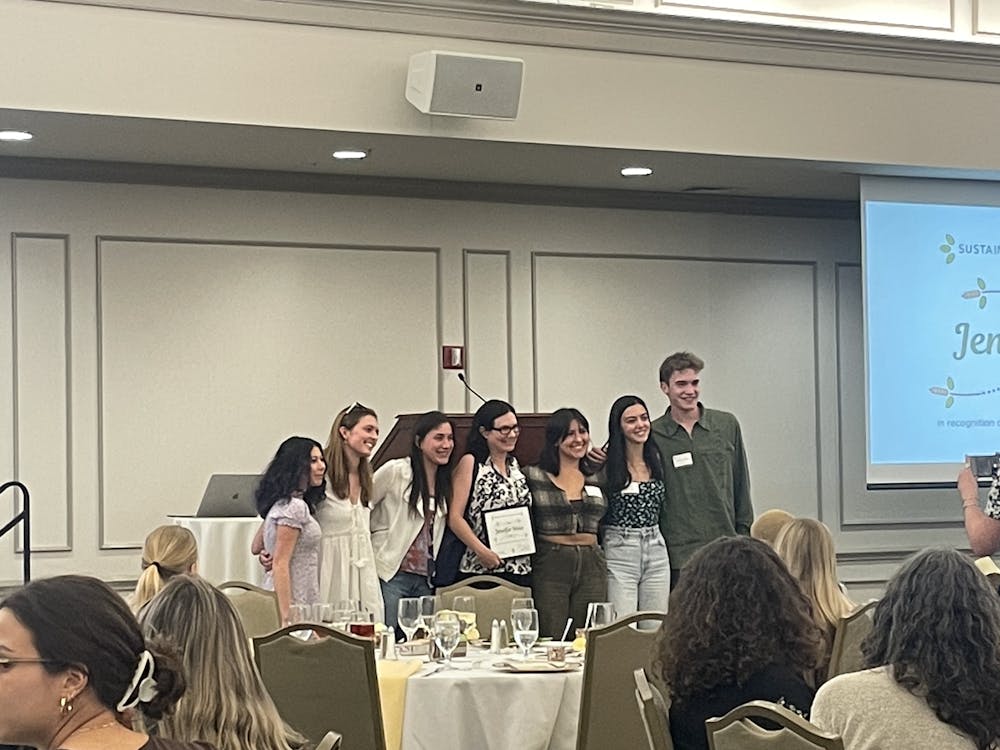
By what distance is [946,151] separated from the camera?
8.33 m

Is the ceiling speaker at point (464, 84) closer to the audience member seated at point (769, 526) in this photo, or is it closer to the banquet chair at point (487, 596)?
the banquet chair at point (487, 596)

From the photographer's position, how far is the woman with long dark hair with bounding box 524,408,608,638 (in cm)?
646

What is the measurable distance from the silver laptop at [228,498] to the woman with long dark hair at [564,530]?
168 centimetres

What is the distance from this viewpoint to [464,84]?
698 cm

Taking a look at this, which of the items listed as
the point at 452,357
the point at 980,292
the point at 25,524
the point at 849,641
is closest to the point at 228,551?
the point at 25,524

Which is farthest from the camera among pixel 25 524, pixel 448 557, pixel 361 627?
pixel 25 524

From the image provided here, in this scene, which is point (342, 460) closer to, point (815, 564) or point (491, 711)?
point (491, 711)

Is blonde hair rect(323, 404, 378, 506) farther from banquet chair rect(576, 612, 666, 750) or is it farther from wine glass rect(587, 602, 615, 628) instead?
banquet chair rect(576, 612, 666, 750)

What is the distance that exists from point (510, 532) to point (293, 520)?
0.93m

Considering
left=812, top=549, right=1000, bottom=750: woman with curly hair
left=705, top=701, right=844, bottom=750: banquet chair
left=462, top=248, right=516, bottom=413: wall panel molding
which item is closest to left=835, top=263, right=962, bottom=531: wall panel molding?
left=462, top=248, right=516, bottom=413: wall panel molding

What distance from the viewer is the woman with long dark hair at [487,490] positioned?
21.3ft

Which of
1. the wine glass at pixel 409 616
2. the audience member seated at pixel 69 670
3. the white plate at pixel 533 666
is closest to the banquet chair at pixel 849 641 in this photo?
the white plate at pixel 533 666

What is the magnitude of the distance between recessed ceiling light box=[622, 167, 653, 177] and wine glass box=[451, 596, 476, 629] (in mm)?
3258

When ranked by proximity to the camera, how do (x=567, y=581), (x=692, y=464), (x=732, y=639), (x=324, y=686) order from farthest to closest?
1. (x=692, y=464)
2. (x=567, y=581)
3. (x=324, y=686)
4. (x=732, y=639)
